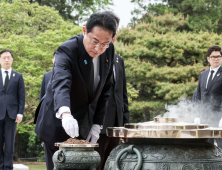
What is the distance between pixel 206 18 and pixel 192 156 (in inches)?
649

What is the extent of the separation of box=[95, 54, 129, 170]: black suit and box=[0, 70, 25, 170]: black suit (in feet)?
10.9

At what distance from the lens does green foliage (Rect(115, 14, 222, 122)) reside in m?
13.0

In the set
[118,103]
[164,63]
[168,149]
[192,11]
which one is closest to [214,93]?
[118,103]

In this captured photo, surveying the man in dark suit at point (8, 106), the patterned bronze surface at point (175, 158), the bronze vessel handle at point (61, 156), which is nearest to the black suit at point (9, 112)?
the man in dark suit at point (8, 106)

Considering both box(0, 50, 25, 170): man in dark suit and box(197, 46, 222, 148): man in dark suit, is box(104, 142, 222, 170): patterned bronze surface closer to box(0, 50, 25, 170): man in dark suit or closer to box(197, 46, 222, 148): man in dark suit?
box(197, 46, 222, 148): man in dark suit

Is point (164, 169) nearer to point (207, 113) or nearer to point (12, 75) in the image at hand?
point (207, 113)

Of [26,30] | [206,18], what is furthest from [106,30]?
[206,18]

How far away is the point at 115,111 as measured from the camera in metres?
4.16

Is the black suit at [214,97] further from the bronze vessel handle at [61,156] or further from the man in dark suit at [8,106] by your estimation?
the bronze vessel handle at [61,156]

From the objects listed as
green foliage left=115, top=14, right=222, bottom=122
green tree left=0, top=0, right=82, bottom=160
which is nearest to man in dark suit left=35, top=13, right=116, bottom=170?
green tree left=0, top=0, right=82, bottom=160

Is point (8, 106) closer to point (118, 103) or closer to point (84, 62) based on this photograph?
point (118, 103)

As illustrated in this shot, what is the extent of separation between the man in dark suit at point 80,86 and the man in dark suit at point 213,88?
337cm

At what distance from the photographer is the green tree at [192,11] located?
1700 centimetres

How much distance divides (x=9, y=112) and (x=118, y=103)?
3489mm
